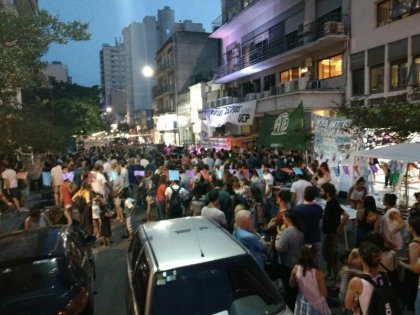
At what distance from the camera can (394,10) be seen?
1511 cm

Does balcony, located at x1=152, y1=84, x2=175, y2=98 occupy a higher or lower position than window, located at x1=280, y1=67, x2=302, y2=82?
higher

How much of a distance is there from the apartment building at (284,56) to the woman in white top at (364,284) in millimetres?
13992

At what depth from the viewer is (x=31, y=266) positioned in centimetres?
430

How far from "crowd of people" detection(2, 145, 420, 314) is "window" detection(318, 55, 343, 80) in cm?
871

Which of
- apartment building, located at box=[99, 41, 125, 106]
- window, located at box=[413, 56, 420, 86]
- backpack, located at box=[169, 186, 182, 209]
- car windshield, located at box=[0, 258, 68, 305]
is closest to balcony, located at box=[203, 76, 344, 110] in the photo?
window, located at box=[413, 56, 420, 86]

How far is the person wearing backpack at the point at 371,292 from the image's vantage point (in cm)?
327

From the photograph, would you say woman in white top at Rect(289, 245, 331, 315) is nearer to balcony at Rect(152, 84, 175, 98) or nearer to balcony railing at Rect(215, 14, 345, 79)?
balcony railing at Rect(215, 14, 345, 79)

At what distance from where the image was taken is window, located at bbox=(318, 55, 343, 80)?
18.9 meters

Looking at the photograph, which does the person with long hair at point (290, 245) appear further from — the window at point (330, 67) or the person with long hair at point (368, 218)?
the window at point (330, 67)

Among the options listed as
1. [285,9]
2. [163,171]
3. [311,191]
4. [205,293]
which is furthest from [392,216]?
[285,9]

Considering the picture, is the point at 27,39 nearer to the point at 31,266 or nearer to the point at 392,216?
the point at 31,266

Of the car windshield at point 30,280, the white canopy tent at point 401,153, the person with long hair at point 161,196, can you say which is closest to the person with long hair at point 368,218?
the white canopy tent at point 401,153

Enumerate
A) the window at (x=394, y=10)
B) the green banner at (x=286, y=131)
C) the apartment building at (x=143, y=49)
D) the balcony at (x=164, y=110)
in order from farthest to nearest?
the apartment building at (x=143, y=49) < the balcony at (x=164, y=110) < the window at (x=394, y=10) < the green banner at (x=286, y=131)

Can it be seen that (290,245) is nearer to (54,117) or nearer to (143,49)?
(54,117)
